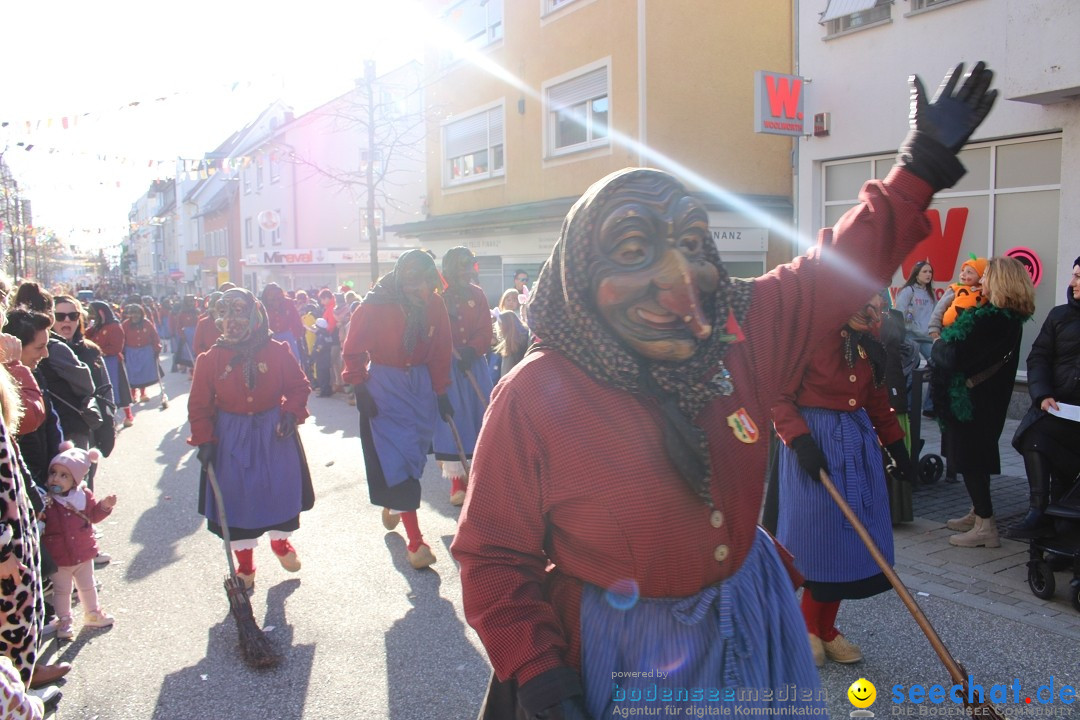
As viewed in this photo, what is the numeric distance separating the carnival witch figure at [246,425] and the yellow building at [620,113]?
1093 centimetres

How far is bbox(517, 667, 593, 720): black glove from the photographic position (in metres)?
1.76

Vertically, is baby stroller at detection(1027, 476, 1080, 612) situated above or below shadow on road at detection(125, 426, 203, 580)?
above

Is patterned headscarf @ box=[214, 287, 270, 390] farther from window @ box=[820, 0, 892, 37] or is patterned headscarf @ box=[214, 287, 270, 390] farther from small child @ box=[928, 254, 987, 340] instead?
window @ box=[820, 0, 892, 37]

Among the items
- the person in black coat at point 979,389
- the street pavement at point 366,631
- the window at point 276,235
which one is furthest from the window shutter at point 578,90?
the window at point 276,235

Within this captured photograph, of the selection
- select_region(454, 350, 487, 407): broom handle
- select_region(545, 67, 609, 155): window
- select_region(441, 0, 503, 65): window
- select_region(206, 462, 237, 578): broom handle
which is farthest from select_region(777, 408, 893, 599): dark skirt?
select_region(441, 0, 503, 65): window

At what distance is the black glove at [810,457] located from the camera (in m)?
3.88

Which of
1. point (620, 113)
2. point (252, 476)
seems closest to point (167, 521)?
point (252, 476)

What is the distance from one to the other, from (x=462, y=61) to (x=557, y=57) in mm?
4137

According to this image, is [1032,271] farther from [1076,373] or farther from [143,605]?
[143,605]

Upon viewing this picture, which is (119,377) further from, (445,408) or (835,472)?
(835,472)

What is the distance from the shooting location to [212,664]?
4.40 m

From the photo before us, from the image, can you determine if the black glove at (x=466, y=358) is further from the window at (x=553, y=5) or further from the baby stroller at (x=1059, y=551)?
the window at (x=553, y=5)

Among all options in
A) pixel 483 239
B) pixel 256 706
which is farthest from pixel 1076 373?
pixel 483 239

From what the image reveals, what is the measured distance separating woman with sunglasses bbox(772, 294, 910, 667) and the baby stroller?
1.30 meters
